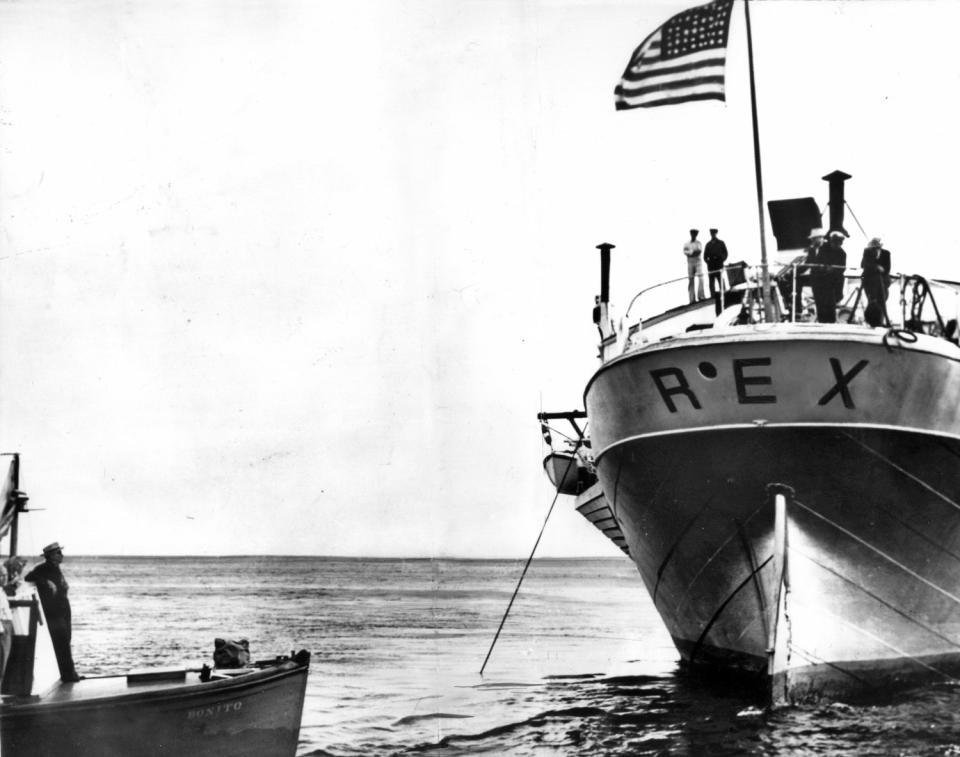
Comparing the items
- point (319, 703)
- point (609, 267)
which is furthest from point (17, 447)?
point (609, 267)

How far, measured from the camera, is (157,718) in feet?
35.9

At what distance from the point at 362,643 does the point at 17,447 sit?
43.1 feet

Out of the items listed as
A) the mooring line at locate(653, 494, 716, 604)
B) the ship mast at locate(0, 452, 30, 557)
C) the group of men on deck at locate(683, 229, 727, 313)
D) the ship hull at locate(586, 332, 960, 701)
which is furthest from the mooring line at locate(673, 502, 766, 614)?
the ship mast at locate(0, 452, 30, 557)

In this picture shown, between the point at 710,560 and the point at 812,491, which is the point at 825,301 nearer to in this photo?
the point at 812,491

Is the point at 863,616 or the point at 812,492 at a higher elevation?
the point at 812,492

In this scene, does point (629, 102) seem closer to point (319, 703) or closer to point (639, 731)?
point (639, 731)

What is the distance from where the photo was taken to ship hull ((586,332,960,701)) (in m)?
12.6

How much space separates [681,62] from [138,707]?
9071 millimetres

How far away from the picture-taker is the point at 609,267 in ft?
62.8

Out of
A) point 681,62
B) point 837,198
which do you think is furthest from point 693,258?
point 681,62

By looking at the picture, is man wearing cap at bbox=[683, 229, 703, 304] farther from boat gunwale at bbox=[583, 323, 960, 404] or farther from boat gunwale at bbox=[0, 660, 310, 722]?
boat gunwale at bbox=[0, 660, 310, 722]

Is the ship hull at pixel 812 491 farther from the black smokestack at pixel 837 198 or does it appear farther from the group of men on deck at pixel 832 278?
the black smokestack at pixel 837 198

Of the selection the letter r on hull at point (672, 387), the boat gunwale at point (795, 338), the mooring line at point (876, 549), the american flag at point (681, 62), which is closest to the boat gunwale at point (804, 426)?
the letter r on hull at point (672, 387)

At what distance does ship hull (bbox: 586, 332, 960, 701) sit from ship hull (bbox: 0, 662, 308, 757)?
17.7ft
